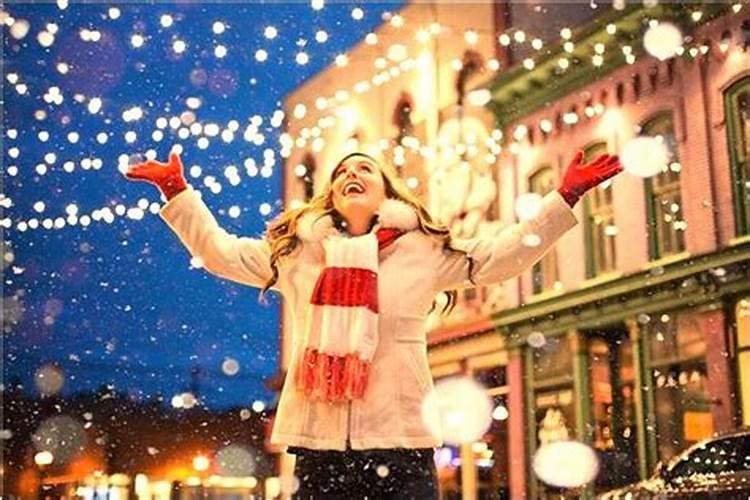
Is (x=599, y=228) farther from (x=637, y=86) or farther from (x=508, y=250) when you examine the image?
(x=508, y=250)

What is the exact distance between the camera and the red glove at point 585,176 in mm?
4578

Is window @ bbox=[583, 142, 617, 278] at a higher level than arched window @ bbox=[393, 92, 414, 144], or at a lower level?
lower

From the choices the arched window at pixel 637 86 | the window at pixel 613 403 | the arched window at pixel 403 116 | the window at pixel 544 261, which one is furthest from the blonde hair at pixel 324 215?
the arched window at pixel 403 116

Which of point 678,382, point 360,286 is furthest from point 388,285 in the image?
point 678,382

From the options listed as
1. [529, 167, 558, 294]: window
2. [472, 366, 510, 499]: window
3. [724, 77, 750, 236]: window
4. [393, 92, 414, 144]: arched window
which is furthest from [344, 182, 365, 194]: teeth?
[393, 92, 414, 144]: arched window

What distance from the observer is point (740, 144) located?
13930 millimetres

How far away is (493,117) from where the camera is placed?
59.0ft

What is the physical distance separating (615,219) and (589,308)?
1297 millimetres

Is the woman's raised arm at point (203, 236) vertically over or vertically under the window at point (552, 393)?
under

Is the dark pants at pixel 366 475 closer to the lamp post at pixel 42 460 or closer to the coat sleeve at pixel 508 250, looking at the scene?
the coat sleeve at pixel 508 250

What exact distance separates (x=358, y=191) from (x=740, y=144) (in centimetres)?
1036

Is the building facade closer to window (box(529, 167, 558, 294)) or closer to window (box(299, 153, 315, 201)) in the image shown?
window (box(529, 167, 558, 294))

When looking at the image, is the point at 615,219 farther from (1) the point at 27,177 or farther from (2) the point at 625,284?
(1) the point at 27,177

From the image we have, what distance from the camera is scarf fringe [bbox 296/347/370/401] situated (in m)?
4.24
